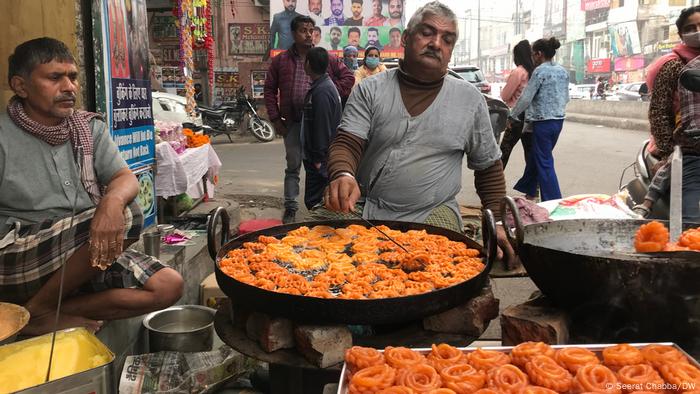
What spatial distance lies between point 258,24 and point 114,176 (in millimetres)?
21007

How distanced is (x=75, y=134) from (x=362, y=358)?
202cm

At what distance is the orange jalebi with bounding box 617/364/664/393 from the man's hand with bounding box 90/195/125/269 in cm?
214

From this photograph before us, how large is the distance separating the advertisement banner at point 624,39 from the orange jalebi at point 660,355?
172 feet

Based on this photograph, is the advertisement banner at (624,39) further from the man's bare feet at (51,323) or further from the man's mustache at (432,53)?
the man's bare feet at (51,323)

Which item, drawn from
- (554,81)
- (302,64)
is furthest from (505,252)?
(554,81)

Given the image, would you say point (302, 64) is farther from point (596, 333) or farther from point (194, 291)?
point (596, 333)

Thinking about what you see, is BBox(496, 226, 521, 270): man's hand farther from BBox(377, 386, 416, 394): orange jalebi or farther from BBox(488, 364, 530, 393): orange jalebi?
BBox(377, 386, 416, 394): orange jalebi

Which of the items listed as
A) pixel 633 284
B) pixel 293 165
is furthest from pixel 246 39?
pixel 633 284

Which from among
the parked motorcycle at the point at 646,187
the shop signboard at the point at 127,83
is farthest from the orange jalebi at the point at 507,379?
the shop signboard at the point at 127,83

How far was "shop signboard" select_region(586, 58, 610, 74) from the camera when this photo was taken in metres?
51.0

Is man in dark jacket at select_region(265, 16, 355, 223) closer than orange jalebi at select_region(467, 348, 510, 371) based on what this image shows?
No

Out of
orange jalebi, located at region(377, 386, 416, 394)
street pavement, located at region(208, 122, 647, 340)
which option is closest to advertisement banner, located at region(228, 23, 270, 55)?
street pavement, located at region(208, 122, 647, 340)

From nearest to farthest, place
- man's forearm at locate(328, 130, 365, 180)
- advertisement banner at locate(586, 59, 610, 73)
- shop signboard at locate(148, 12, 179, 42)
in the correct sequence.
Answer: man's forearm at locate(328, 130, 365, 180) < shop signboard at locate(148, 12, 179, 42) < advertisement banner at locate(586, 59, 610, 73)

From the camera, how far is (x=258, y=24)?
22609 mm
